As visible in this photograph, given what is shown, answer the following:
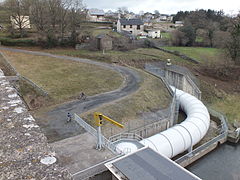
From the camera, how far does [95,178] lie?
10.7 meters

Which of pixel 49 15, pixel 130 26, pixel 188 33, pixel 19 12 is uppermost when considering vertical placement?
pixel 19 12

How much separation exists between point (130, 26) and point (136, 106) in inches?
2154

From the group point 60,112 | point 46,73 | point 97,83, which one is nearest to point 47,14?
point 46,73

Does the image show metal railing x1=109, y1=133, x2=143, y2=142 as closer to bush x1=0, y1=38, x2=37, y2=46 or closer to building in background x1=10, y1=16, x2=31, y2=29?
bush x1=0, y1=38, x2=37, y2=46

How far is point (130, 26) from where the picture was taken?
72.9 m

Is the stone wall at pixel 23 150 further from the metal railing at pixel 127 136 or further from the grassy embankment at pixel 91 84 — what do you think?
the grassy embankment at pixel 91 84

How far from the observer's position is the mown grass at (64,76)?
2641cm

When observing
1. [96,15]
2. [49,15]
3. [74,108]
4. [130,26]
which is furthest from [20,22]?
[96,15]

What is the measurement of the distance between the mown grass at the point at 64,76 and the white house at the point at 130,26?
121 feet

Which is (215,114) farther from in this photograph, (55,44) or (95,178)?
(55,44)

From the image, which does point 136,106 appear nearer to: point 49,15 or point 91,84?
point 91,84

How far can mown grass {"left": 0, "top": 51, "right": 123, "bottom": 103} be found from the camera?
1040 inches

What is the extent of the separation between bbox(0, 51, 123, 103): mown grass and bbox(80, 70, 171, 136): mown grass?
4028 millimetres

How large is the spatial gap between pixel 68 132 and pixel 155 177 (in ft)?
28.6
